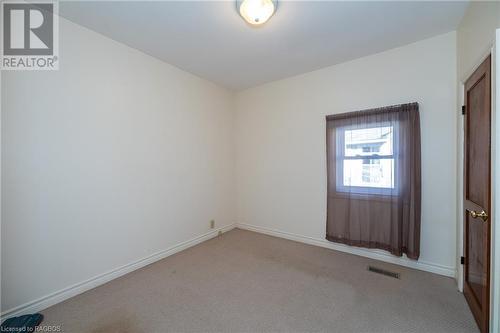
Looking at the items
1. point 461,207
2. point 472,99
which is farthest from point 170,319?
point 472,99

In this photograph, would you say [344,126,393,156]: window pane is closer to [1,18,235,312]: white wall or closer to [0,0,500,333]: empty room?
[0,0,500,333]: empty room

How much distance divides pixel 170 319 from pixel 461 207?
2922 mm

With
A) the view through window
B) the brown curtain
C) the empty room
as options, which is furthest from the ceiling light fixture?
the view through window

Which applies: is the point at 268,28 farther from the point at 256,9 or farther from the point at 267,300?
the point at 267,300

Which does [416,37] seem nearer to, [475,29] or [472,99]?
[475,29]

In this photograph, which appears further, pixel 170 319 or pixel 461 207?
pixel 461 207

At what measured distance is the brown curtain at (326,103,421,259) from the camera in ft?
7.94

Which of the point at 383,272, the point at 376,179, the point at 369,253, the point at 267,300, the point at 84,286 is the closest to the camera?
the point at 267,300

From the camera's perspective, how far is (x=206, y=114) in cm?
353

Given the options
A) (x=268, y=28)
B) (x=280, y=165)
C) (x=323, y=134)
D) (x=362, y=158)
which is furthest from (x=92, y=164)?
(x=362, y=158)

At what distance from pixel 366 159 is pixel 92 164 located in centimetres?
324

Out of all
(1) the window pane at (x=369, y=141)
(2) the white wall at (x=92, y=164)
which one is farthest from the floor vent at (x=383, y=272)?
(2) the white wall at (x=92, y=164)

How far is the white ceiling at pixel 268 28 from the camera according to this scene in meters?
1.90

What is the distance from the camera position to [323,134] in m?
3.12
